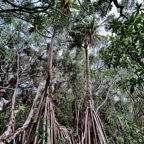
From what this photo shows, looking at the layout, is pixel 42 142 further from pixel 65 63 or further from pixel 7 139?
pixel 65 63

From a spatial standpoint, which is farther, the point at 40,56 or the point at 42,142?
the point at 40,56

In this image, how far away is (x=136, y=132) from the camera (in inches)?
178

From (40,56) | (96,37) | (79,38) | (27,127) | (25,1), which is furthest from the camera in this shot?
(40,56)

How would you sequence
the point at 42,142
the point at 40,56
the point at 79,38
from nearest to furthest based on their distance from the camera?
the point at 42,142, the point at 79,38, the point at 40,56

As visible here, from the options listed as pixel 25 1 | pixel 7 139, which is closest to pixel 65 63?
pixel 25 1

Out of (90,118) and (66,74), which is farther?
(66,74)

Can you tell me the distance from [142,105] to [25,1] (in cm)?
586

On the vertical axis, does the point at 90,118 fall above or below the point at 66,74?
below

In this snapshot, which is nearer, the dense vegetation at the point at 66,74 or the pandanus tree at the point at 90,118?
the pandanus tree at the point at 90,118

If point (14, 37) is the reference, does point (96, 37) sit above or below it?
below

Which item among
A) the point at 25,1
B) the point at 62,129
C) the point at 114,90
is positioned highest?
the point at 25,1

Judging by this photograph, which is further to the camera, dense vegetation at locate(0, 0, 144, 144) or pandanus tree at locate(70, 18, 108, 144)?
dense vegetation at locate(0, 0, 144, 144)

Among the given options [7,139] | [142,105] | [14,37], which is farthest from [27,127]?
[142,105]

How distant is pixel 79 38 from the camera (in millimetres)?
6012
